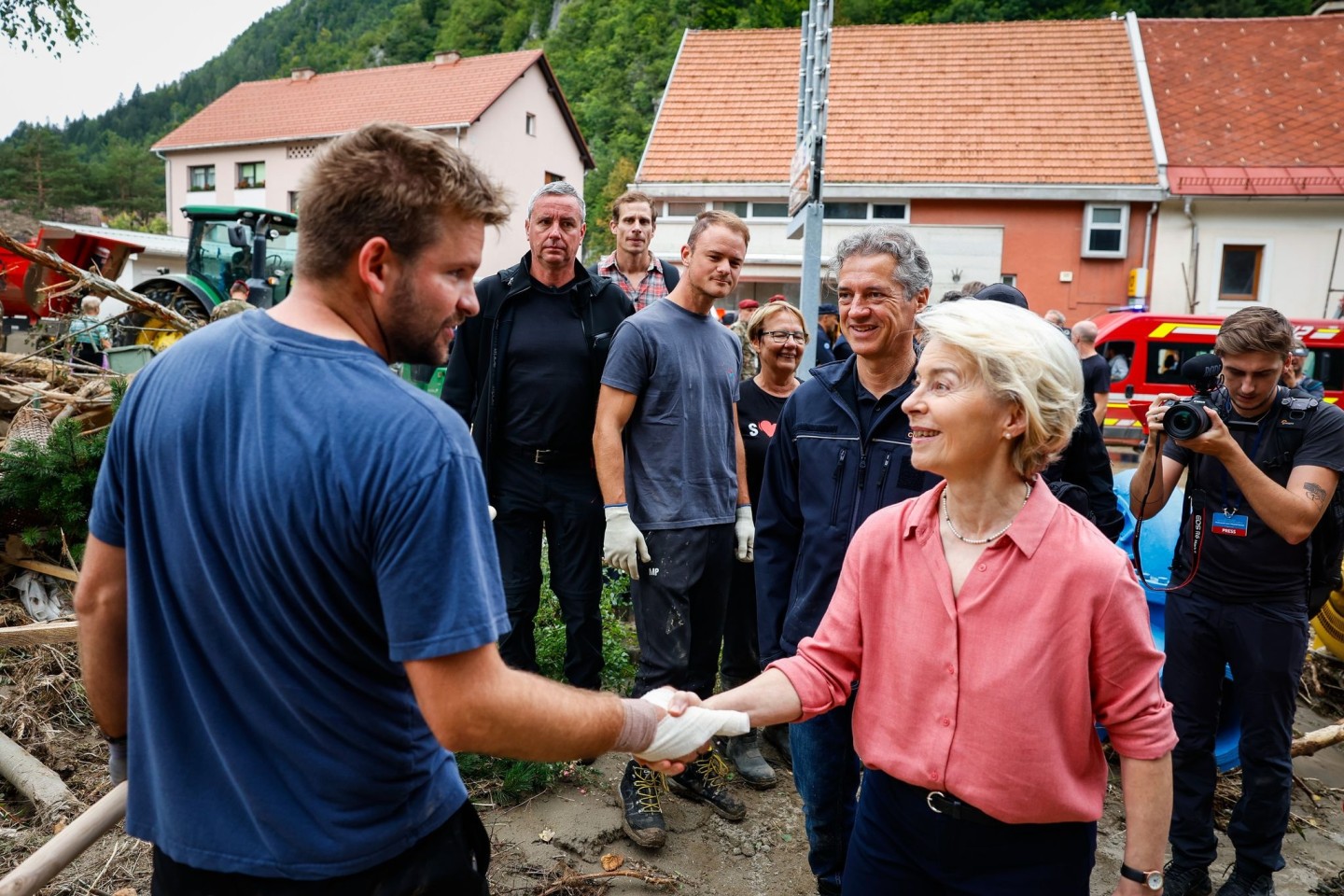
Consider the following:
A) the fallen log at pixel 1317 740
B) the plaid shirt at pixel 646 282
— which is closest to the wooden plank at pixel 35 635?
the plaid shirt at pixel 646 282

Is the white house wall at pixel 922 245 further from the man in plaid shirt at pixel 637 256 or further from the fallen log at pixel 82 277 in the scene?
the man in plaid shirt at pixel 637 256

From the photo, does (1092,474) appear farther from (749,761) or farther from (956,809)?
(749,761)

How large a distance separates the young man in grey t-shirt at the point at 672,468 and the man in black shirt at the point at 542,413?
0.79 feet

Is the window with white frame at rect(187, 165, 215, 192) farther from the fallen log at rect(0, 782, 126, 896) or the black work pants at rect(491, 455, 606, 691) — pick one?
the fallen log at rect(0, 782, 126, 896)

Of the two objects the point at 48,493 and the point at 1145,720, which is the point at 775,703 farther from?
the point at 48,493

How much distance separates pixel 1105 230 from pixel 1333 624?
16.3 meters

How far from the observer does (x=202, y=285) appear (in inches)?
515

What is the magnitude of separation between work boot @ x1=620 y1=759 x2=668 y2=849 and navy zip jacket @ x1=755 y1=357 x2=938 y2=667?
2.92 feet

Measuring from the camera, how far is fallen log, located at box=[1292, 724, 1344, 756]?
13.4ft

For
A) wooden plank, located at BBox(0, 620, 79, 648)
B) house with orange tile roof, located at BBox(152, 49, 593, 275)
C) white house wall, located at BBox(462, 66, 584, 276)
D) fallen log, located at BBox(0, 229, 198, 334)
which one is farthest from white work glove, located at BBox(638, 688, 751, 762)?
house with orange tile roof, located at BBox(152, 49, 593, 275)

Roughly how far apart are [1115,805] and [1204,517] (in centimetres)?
144

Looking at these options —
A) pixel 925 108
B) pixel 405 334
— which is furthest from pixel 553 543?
pixel 925 108

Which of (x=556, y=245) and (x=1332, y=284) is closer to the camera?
(x=556, y=245)

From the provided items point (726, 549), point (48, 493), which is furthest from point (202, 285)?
point (726, 549)
